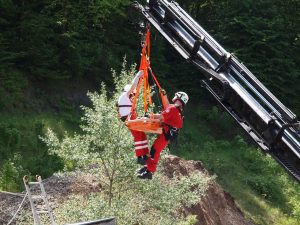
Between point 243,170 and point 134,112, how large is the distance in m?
12.7

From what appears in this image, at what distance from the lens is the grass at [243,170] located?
57.2 ft

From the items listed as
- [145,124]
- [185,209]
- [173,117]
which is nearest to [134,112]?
[145,124]

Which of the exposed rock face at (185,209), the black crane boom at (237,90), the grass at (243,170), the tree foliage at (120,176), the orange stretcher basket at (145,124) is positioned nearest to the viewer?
the orange stretcher basket at (145,124)

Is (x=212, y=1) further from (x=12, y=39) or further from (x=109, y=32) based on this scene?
(x=12, y=39)

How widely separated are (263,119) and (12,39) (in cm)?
1156

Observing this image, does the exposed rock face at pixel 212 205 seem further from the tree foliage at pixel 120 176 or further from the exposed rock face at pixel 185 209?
the tree foliage at pixel 120 176

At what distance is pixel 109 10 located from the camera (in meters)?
20.4

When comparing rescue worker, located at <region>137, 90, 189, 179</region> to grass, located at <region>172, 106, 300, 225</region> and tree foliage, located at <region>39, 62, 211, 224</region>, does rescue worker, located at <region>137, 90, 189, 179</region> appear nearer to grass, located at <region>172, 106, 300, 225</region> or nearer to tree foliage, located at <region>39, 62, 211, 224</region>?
tree foliage, located at <region>39, 62, 211, 224</region>

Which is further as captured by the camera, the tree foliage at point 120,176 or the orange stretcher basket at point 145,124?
the tree foliage at point 120,176

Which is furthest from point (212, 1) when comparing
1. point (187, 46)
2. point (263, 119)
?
point (263, 119)

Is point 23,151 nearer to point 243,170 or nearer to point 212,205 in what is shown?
point 212,205

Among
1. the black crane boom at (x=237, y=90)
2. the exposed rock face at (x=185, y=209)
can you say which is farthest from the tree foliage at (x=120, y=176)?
the black crane boom at (x=237, y=90)

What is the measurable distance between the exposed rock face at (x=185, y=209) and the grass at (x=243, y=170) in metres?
1.28

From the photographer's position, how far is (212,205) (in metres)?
15.1
